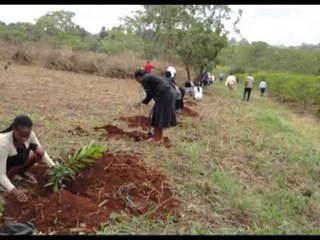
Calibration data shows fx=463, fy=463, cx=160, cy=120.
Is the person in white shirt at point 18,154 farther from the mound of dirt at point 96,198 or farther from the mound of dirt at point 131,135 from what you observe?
the mound of dirt at point 131,135

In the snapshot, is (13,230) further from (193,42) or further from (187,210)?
(193,42)

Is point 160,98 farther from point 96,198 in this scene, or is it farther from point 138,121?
point 96,198

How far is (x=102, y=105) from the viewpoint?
1296cm

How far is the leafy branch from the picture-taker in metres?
5.15

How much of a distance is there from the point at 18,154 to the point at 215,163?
3.41 m

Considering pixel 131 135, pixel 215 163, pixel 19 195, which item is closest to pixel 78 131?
pixel 131 135

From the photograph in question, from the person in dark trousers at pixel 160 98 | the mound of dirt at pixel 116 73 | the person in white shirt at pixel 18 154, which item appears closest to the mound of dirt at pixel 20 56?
the mound of dirt at pixel 116 73

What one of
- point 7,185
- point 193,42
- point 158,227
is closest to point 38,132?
point 7,185

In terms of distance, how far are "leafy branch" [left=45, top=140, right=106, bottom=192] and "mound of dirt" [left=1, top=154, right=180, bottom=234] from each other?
101 millimetres

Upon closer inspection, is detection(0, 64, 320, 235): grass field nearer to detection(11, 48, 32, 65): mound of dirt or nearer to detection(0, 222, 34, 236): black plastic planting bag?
detection(0, 222, 34, 236): black plastic planting bag

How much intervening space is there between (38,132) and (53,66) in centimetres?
1911

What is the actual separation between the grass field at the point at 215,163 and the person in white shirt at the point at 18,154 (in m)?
1.10

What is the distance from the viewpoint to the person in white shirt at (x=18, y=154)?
4724 mm

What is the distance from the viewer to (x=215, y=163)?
294 inches
